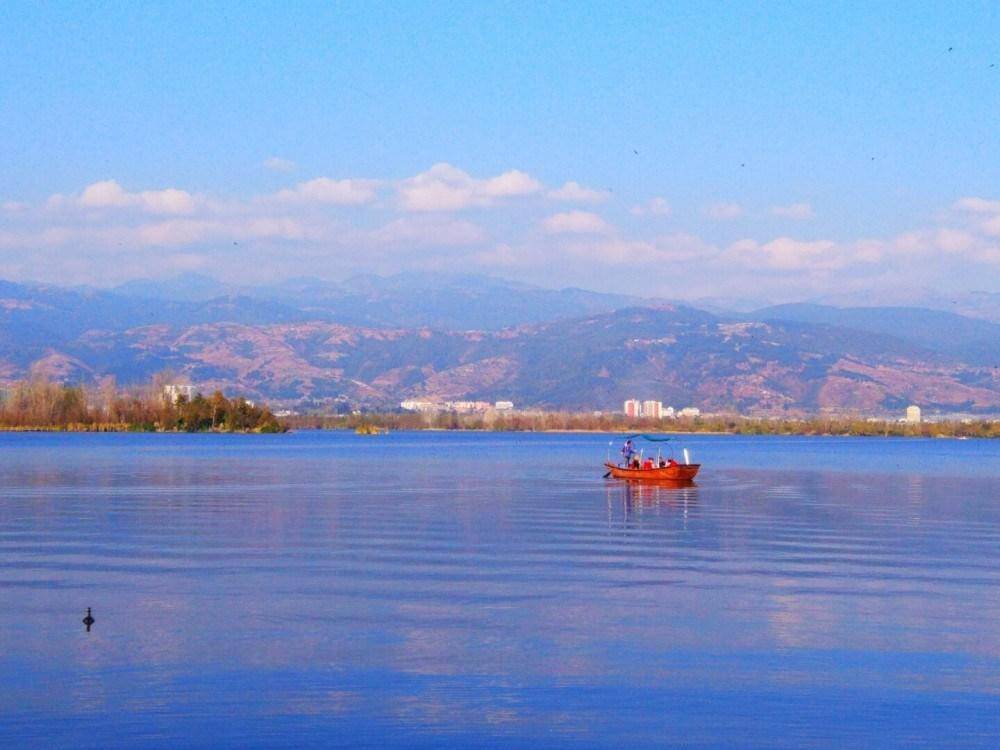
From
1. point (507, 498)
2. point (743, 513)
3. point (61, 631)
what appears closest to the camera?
point (61, 631)

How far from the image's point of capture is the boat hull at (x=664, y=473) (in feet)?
223

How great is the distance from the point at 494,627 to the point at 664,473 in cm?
4527

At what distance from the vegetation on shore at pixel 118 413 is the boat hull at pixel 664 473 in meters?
118

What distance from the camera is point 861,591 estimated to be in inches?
1152

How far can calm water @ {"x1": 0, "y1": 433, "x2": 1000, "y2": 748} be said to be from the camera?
1812 centimetres

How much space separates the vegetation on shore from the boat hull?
118 meters

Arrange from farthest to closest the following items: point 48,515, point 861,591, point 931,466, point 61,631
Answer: point 931,466 < point 48,515 < point 861,591 < point 61,631

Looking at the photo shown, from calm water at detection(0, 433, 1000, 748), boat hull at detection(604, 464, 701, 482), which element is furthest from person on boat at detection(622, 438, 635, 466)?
calm water at detection(0, 433, 1000, 748)

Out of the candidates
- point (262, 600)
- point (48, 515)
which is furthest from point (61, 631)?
point (48, 515)

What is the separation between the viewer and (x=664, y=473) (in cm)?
6888

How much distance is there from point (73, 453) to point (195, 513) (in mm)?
60499

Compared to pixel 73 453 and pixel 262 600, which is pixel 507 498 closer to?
pixel 262 600

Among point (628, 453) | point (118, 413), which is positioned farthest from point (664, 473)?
point (118, 413)

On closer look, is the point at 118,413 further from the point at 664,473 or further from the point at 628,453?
the point at 664,473
